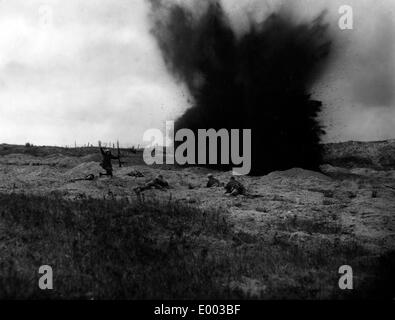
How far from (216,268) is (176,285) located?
1645mm

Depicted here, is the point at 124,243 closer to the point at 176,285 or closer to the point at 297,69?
the point at 176,285

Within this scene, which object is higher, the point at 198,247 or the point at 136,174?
the point at 136,174

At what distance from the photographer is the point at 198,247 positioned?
1330 cm

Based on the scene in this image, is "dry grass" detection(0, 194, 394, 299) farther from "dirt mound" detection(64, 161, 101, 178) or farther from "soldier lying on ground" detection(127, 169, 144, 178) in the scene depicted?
"dirt mound" detection(64, 161, 101, 178)

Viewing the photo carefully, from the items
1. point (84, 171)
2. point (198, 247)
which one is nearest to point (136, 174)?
point (84, 171)

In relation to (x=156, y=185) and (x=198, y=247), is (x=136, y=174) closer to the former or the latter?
(x=156, y=185)

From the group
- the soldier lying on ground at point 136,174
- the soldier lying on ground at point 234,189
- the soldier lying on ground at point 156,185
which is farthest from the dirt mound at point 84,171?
the soldier lying on ground at point 234,189

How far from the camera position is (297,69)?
37.2 meters

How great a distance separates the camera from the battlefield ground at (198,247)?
10117 millimetres

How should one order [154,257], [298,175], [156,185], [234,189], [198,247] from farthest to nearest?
[298,175] → [156,185] → [234,189] → [198,247] → [154,257]

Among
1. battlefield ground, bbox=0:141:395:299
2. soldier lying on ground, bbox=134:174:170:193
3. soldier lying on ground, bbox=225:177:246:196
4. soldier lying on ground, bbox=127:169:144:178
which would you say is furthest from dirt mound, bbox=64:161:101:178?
soldier lying on ground, bbox=225:177:246:196

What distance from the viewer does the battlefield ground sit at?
33.2 feet

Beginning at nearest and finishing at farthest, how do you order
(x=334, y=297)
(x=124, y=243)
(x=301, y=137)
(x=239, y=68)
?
1. (x=334, y=297)
2. (x=124, y=243)
3. (x=301, y=137)
4. (x=239, y=68)
